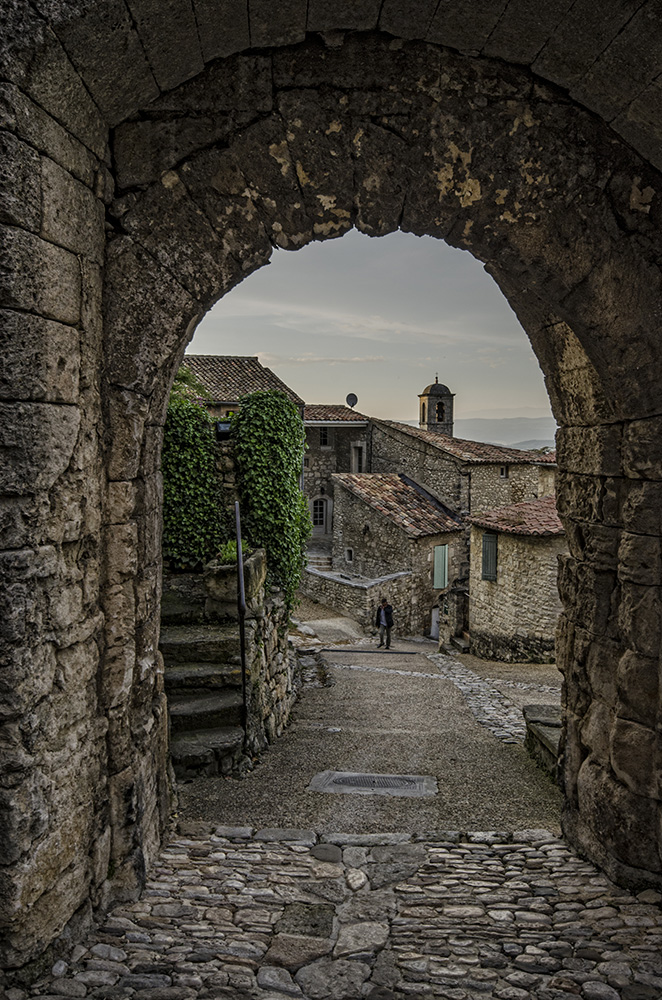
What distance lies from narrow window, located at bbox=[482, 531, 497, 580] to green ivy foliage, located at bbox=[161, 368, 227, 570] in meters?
9.19

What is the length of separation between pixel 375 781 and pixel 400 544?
51.4ft

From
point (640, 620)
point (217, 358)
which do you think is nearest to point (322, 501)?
point (217, 358)

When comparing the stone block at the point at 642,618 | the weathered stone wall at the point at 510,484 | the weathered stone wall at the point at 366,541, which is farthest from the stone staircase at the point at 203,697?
the weathered stone wall at the point at 510,484

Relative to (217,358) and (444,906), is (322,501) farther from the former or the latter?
(444,906)

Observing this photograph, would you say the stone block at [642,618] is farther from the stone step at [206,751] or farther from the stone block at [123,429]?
the stone step at [206,751]

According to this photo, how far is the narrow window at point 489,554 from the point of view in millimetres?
15359

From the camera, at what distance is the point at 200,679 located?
18.9ft

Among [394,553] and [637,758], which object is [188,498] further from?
[394,553]

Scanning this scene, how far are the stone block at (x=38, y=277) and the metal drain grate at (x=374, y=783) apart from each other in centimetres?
388

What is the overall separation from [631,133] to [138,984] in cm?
419

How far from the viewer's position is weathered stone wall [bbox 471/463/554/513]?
23.3 metres

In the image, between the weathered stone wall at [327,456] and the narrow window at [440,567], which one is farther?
the weathered stone wall at [327,456]

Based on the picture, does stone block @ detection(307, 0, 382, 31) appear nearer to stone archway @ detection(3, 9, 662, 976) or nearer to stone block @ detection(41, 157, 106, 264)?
stone archway @ detection(3, 9, 662, 976)

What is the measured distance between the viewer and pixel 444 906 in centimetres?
331
